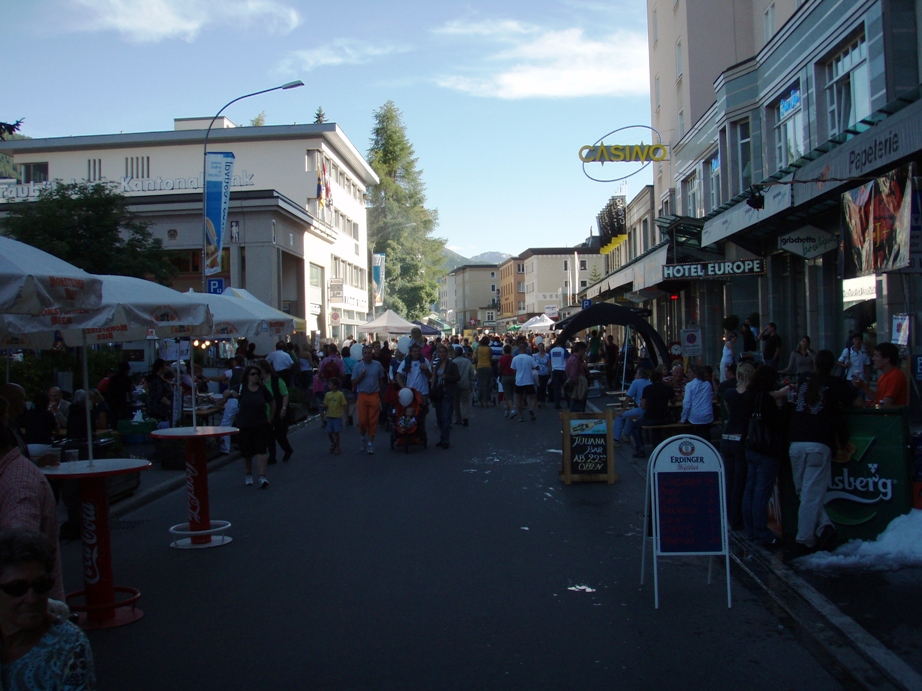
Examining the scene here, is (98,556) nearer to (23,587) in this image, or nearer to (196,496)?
(196,496)

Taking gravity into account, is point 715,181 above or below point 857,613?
above

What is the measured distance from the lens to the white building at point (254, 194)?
3709cm

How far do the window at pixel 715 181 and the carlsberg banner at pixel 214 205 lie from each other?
13954 millimetres

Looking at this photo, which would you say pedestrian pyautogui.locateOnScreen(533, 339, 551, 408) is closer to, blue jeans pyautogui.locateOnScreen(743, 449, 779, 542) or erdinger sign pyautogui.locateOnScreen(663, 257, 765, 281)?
erdinger sign pyautogui.locateOnScreen(663, 257, 765, 281)

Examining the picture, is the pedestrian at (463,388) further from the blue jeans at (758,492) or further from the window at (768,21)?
the window at (768,21)

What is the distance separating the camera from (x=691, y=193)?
97.2 ft

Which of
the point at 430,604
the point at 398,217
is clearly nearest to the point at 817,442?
the point at 430,604

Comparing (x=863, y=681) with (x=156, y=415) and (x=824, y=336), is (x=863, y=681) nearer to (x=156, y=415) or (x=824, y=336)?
(x=156, y=415)

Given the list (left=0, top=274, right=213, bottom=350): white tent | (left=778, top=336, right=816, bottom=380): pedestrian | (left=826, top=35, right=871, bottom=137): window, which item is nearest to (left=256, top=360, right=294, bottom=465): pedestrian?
(left=0, top=274, right=213, bottom=350): white tent

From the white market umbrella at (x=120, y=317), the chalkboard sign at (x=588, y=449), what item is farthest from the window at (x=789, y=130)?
the white market umbrella at (x=120, y=317)

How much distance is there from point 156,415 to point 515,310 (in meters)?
107

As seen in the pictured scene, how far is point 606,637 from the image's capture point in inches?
209

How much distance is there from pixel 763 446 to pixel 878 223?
5.97 meters

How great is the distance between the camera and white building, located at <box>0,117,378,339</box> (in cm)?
3709
